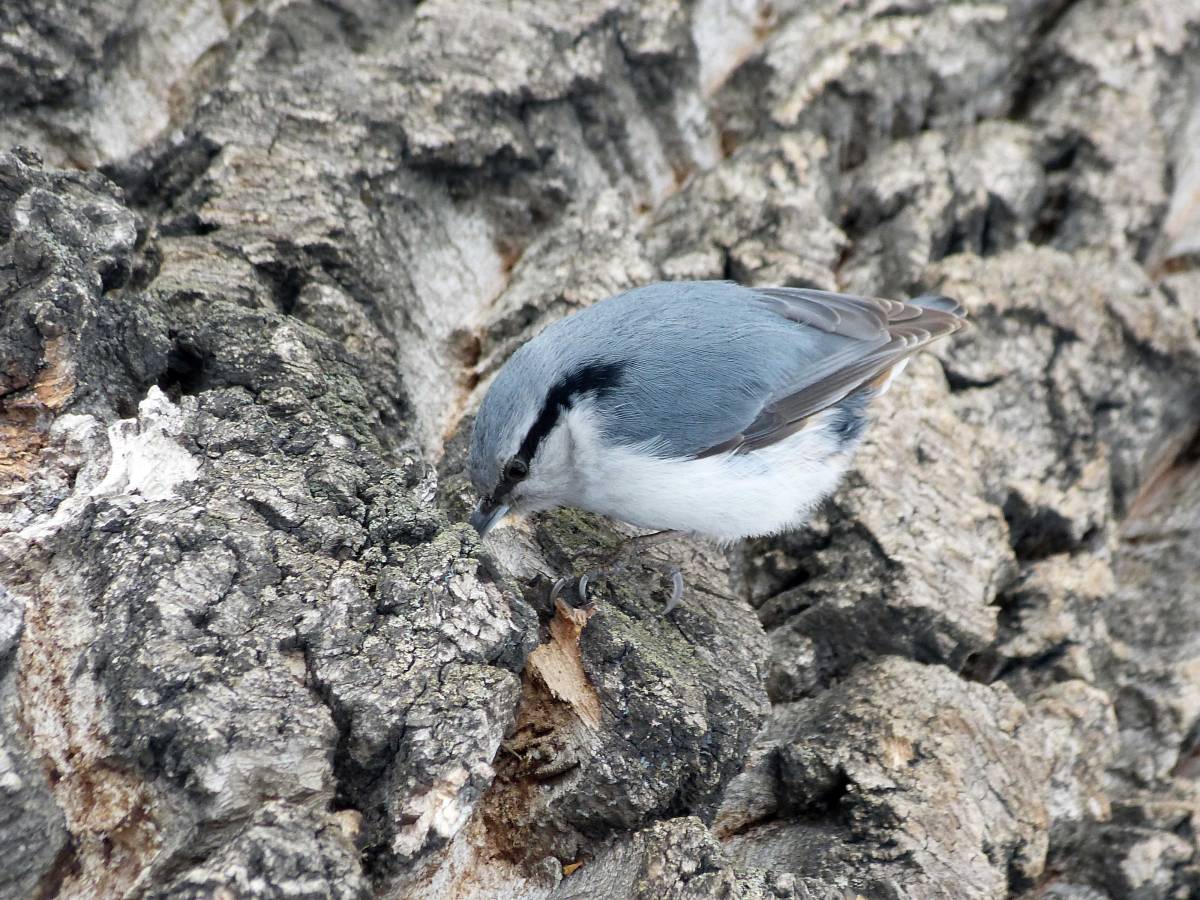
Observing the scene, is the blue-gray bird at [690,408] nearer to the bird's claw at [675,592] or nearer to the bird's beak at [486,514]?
the bird's beak at [486,514]

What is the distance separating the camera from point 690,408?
9.24ft

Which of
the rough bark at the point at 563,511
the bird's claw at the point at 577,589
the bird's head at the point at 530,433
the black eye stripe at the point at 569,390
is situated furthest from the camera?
the black eye stripe at the point at 569,390

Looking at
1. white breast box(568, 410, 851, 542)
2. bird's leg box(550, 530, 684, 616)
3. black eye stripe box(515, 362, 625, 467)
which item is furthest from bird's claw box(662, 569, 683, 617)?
black eye stripe box(515, 362, 625, 467)

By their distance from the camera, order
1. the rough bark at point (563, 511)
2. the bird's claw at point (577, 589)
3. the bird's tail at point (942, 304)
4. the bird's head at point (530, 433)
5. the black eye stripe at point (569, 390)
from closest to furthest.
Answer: the rough bark at point (563, 511)
the bird's claw at point (577, 589)
the bird's head at point (530, 433)
the black eye stripe at point (569, 390)
the bird's tail at point (942, 304)

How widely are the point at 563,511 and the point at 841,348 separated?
3.14 feet

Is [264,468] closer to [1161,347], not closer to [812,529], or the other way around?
[812,529]

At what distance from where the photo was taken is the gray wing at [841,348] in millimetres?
2959

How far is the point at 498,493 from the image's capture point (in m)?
2.58

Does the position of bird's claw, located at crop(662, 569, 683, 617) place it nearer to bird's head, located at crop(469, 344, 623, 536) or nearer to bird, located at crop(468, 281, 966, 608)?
bird, located at crop(468, 281, 966, 608)

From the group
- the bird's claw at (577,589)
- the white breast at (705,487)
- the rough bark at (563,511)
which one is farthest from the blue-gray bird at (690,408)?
the bird's claw at (577,589)

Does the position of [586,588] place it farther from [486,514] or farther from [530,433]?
[530,433]

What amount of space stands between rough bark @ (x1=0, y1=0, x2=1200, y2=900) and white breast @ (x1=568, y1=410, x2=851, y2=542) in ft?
0.38

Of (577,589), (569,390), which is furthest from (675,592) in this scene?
(569,390)

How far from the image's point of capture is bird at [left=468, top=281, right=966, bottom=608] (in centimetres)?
263
